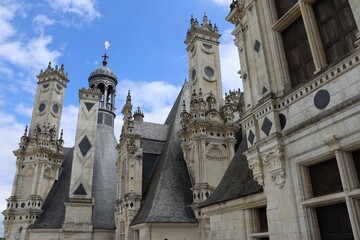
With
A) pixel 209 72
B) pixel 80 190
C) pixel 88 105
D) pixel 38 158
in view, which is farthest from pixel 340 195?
pixel 88 105

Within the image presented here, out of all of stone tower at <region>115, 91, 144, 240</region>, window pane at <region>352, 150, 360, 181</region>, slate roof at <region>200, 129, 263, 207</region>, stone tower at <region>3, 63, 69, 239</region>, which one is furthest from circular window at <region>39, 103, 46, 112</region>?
window pane at <region>352, 150, 360, 181</region>

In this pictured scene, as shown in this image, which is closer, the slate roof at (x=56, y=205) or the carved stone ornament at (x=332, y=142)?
the carved stone ornament at (x=332, y=142)

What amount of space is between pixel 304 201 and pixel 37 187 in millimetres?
24593

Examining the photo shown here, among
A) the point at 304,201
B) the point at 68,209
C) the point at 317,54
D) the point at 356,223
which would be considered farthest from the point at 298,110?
the point at 68,209

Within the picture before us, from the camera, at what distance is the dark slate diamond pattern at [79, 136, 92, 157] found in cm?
2868

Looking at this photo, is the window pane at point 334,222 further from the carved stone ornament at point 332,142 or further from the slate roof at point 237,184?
the slate roof at point 237,184

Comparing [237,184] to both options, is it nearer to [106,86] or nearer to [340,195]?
[340,195]

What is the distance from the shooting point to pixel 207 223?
17.0 meters

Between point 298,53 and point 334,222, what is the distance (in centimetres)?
396

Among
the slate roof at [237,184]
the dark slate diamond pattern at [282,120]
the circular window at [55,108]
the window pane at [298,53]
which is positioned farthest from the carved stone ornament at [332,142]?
the circular window at [55,108]

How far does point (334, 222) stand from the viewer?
6102 mm

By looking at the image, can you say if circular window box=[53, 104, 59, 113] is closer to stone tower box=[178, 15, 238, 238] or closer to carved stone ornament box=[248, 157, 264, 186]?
stone tower box=[178, 15, 238, 238]

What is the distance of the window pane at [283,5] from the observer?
8.04 m

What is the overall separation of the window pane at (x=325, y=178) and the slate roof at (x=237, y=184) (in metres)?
1.55
